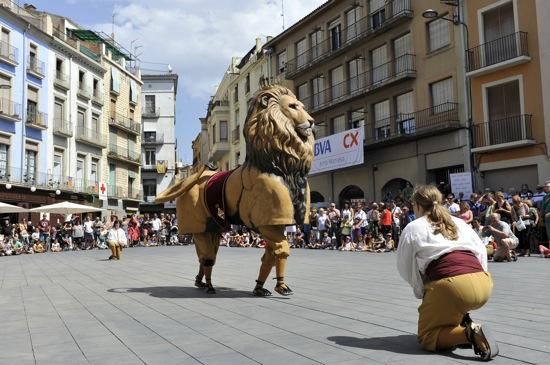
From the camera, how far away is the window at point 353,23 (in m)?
31.0

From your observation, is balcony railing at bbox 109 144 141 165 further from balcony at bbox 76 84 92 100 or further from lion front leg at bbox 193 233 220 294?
lion front leg at bbox 193 233 220 294

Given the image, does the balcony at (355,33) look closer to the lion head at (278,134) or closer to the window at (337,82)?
the window at (337,82)

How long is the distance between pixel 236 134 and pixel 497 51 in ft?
89.3

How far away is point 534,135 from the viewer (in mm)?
21531

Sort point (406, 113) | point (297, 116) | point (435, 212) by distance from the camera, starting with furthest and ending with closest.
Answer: point (406, 113), point (297, 116), point (435, 212)

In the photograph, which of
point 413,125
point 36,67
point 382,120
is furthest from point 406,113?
point 36,67

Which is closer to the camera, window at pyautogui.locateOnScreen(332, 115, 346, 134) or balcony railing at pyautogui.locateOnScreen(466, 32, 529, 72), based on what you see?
balcony railing at pyautogui.locateOnScreen(466, 32, 529, 72)

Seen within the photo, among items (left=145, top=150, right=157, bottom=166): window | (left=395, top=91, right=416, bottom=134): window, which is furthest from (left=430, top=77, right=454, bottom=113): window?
(left=145, top=150, right=157, bottom=166): window

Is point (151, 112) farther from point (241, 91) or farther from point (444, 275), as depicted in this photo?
point (444, 275)

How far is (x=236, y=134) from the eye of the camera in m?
47.4

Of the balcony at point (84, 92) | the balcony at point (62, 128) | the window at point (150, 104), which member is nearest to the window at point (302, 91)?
the balcony at point (62, 128)

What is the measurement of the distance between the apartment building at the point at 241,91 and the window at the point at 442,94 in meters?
18.4

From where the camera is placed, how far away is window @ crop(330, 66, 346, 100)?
106 feet

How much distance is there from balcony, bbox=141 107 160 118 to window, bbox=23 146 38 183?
25696 millimetres
